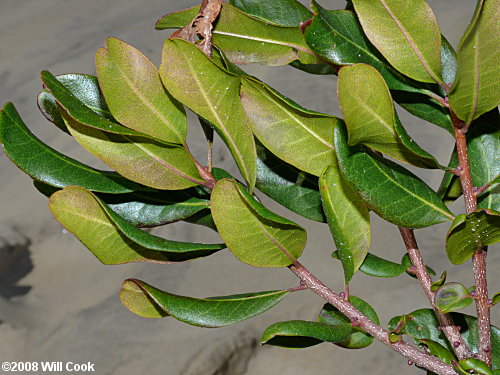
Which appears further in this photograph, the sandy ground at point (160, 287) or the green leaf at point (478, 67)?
the sandy ground at point (160, 287)

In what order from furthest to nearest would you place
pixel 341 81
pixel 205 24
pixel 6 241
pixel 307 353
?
pixel 6 241 → pixel 307 353 → pixel 205 24 → pixel 341 81

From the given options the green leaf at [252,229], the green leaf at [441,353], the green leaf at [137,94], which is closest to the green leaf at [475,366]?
the green leaf at [441,353]

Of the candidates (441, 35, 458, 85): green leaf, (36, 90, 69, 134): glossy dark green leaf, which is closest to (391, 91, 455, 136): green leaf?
(441, 35, 458, 85): green leaf

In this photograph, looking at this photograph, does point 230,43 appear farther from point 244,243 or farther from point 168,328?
point 168,328

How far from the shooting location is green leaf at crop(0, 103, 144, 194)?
0.44 meters

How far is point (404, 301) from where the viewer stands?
1.23m

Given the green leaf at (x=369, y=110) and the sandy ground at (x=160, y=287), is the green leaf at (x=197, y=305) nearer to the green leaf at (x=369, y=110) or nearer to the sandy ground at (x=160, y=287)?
the green leaf at (x=369, y=110)

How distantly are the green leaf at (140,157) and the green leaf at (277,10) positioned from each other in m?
0.13

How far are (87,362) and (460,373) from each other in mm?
909

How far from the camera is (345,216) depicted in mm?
428

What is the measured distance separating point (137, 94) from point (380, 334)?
23 centimetres

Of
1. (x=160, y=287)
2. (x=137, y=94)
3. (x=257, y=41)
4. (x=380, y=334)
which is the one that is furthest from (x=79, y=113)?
(x=160, y=287)

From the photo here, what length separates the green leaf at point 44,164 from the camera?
0.44 m

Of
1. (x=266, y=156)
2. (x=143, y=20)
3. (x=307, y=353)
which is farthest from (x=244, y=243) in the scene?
(x=143, y=20)
